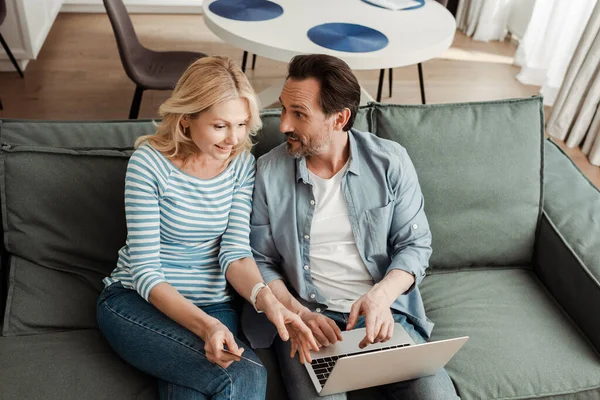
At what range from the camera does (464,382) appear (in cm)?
163

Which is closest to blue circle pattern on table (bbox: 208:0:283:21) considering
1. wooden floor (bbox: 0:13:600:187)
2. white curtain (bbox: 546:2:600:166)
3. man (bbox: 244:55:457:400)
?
wooden floor (bbox: 0:13:600:187)

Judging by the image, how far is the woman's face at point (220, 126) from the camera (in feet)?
5.03

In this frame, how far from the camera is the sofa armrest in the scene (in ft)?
5.90

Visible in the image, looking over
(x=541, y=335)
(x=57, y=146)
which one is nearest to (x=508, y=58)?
(x=541, y=335)

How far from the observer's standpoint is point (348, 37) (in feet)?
8.71

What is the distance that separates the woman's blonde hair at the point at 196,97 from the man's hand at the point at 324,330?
0.52 metres

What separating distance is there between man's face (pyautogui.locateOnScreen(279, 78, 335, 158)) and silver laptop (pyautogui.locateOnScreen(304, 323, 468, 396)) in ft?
1.62

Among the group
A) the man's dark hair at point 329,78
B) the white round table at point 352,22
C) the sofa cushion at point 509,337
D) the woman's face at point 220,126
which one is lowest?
the sofa cushion at point 509,337

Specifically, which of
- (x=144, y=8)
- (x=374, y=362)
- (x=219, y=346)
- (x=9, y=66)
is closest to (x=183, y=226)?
(x=219, y=346)

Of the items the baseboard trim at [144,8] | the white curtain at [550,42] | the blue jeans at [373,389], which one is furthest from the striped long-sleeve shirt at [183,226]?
Result: the baseboard trim at [144,8]

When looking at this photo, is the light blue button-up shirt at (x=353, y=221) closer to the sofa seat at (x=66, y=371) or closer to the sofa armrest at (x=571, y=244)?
the sofa seat at (x=66, y=371)

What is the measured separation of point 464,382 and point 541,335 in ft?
1.02

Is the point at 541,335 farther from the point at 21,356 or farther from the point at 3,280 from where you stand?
the point at 3,280

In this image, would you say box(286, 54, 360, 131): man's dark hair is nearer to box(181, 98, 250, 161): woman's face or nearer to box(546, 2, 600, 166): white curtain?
box(181, 98, 250, 161): woman's face
